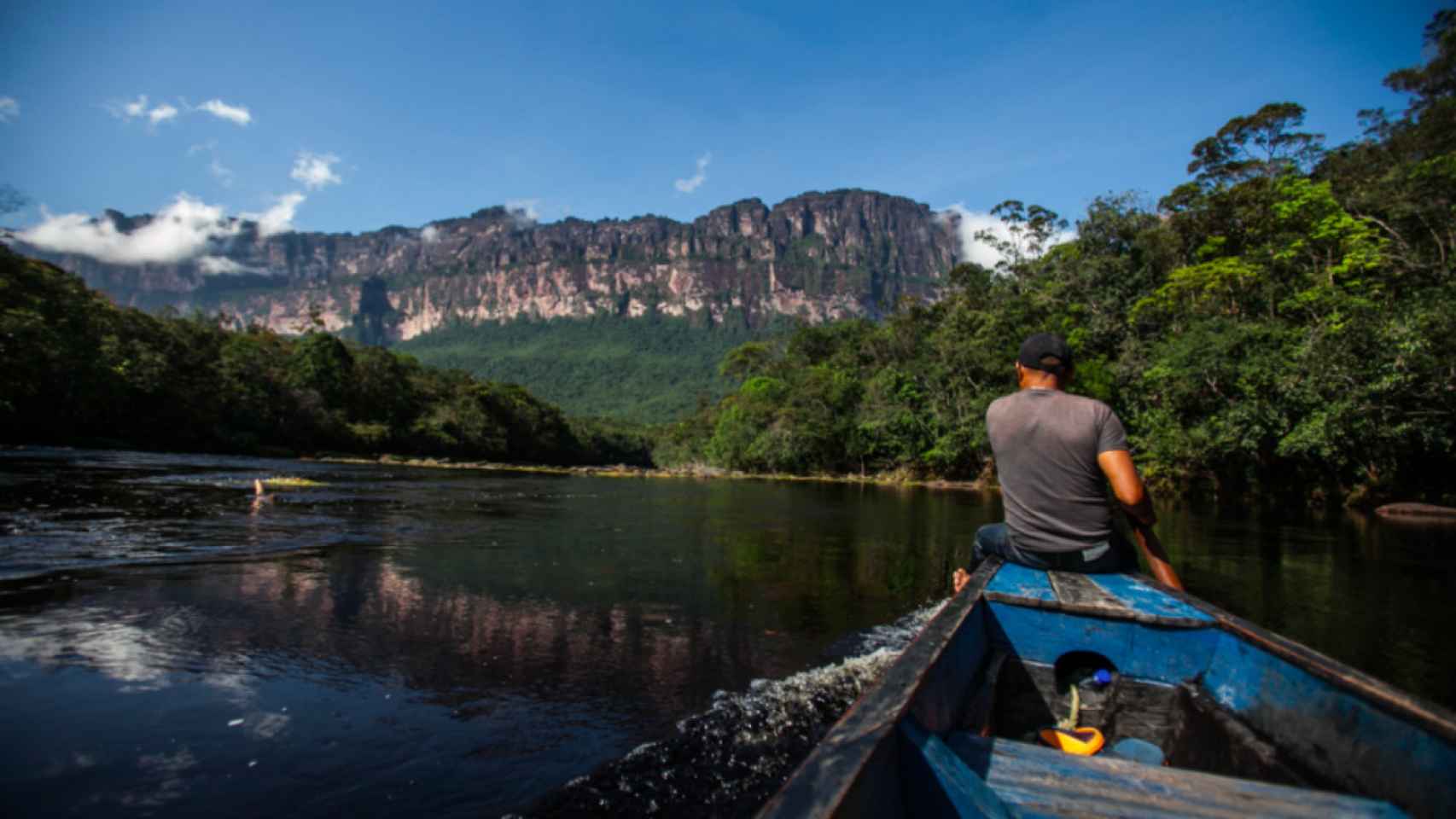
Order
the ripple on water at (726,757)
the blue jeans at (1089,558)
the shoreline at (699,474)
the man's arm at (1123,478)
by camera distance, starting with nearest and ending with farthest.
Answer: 1. the ripple on water at (726,757)
2. the man's arm at (1123,478)
3. the blue jeans at (1089,558)
4. the shoreline at (699,474)

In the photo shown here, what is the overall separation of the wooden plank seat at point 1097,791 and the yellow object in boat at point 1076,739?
4.35 feet

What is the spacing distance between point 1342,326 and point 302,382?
60.3 metres

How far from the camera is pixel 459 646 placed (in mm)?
4852

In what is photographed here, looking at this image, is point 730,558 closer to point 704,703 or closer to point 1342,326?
point 704,703

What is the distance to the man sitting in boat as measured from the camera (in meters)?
3.46

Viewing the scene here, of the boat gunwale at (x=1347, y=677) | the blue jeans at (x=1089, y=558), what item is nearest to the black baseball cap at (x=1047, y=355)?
the blue jeans at (x=1089, y=558)

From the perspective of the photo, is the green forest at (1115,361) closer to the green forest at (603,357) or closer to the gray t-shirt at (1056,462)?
the gray t-shirt at (1056,462)

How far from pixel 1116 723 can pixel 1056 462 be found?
48.6 inches

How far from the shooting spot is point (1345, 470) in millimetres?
21984

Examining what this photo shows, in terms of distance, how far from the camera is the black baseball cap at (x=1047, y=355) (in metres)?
3.73

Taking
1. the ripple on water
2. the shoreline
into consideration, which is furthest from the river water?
the shoreline

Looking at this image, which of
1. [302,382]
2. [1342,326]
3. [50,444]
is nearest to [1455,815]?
[1342,326]

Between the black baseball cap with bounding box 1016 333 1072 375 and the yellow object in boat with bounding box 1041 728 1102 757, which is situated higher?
the black baseball cap with bounding box 1016 333 1072 375

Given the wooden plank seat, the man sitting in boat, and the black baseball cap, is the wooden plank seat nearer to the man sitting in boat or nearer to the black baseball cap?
the man sitting in boat
